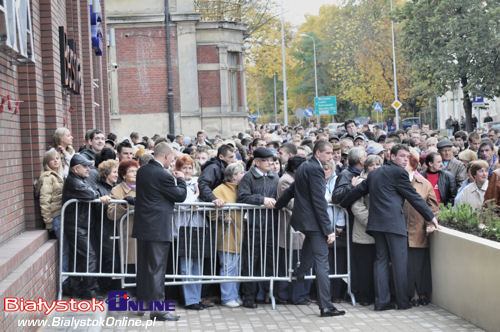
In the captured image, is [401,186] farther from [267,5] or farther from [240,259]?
[267,5]

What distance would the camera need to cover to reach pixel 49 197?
369 inches

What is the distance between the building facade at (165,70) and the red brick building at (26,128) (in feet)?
71.7

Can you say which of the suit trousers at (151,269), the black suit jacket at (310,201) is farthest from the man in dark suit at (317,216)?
the suit trousers at (151,269)

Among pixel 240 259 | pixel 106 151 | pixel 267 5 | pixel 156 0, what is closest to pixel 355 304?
pixel 240 259

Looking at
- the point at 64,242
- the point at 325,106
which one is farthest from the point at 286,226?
the point at 325,106

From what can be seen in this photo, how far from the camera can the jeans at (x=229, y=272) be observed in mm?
9711

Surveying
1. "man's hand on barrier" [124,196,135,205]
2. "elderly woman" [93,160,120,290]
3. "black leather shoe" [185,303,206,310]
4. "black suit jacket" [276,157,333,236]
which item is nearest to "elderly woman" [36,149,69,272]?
"elderly woman" [93,160,120,290]

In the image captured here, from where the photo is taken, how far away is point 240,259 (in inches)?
381

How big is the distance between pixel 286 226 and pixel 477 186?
2.74 metres

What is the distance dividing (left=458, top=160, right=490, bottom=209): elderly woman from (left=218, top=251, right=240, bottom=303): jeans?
3.25 m

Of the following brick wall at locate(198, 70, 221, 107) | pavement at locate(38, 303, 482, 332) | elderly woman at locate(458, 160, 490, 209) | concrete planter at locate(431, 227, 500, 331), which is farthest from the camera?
brick wall at locate(198, 70, 221, 107)

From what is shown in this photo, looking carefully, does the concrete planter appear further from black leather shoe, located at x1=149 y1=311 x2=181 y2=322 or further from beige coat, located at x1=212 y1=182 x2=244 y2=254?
black leather shoe, located at x1=149 y1=311 x2=181 y2=322

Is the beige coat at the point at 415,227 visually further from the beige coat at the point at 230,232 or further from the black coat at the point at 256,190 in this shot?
the beige coat at the point at 230,232

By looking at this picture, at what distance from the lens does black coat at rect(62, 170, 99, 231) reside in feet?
30.2
